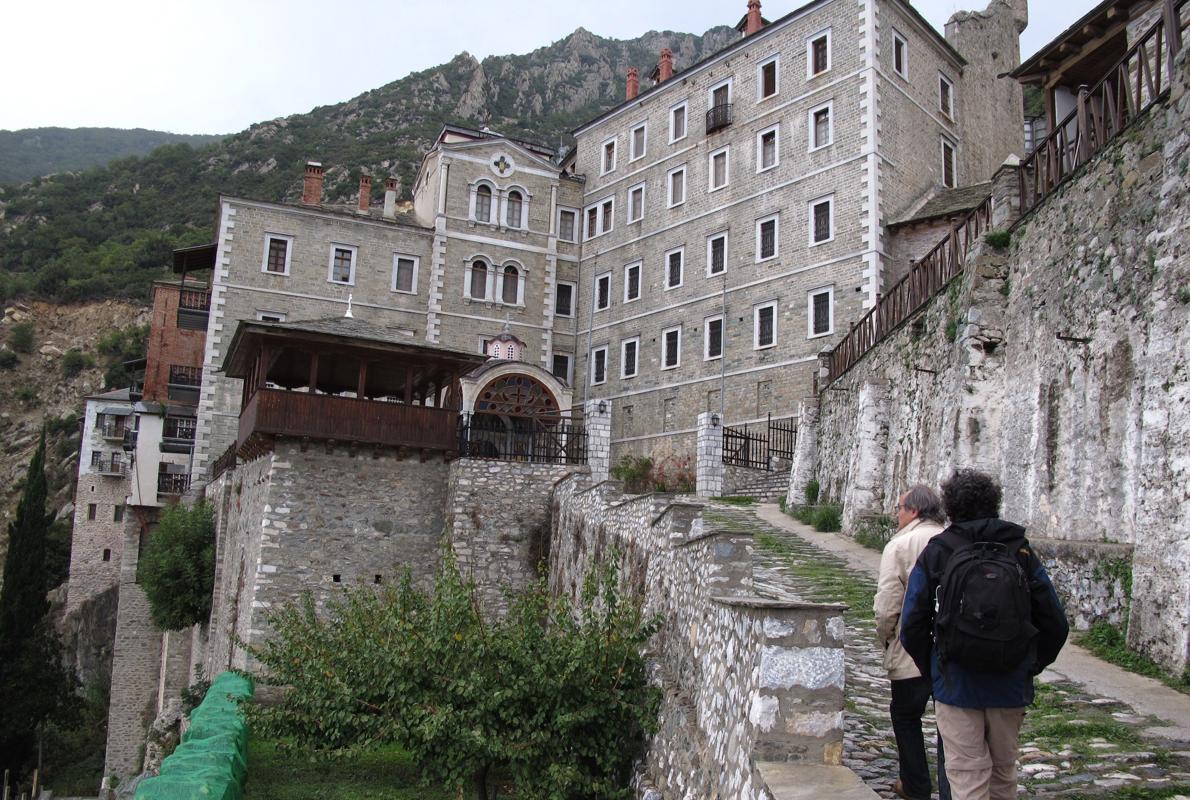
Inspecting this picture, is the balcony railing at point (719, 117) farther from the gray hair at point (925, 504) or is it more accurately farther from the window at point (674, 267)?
the gray hair at point (925, 504)

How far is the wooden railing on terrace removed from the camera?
31.2 ft

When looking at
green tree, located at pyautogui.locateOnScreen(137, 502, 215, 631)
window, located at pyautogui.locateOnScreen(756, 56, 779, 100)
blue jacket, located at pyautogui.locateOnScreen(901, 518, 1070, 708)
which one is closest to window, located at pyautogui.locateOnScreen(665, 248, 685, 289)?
window, located at pyautogui.locateOnScreen(756, 56, 779, 100)

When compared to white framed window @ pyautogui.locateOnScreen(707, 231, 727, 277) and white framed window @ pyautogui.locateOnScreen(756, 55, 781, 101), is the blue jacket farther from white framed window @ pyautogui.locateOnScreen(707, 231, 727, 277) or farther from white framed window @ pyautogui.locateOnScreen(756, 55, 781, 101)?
white framed window @ pyautogui.locateOnScreen(756, 55, 781, 101)

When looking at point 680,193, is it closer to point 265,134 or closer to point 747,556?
point 747,556

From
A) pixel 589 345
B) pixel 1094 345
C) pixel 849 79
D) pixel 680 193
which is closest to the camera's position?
pixel 1094 345

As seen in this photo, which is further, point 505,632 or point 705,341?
point 705,341

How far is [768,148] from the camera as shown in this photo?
31.8 m

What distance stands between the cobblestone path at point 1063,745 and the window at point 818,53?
25.3 m

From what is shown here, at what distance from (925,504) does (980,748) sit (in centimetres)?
157

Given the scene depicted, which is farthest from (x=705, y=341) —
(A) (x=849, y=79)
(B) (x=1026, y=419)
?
(B) (x=1026, y=419)

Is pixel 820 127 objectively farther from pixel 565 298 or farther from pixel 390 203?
pixel 390 203

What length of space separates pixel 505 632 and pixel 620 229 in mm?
27457

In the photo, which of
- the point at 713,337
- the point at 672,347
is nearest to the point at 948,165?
the point at 713,337

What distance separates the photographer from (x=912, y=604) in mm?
4445
